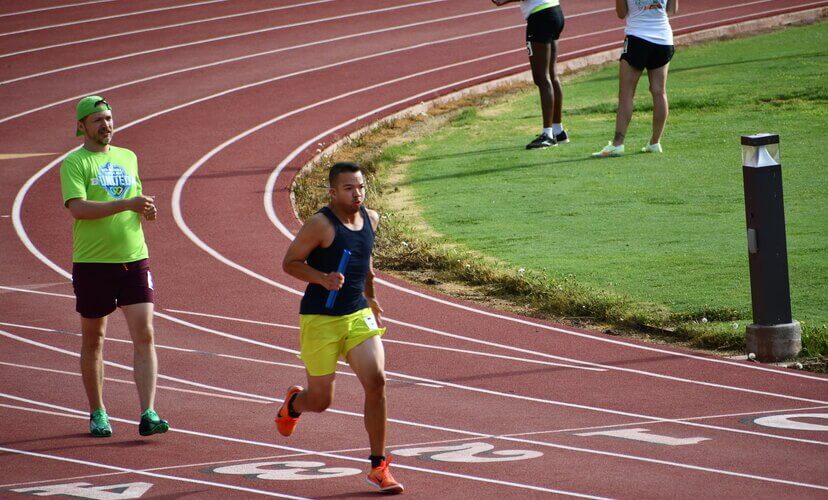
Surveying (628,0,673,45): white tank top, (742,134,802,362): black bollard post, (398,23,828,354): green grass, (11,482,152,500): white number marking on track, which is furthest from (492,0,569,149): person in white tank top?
(11,482,152,500): white number marking on track

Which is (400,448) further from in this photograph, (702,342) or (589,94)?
(589,94)

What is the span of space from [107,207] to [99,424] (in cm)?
130

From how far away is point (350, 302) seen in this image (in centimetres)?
662

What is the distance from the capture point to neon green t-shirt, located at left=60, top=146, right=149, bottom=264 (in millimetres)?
7434

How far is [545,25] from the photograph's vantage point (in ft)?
51.2

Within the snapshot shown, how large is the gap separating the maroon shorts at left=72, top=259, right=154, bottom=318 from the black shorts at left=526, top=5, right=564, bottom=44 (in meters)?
8.98

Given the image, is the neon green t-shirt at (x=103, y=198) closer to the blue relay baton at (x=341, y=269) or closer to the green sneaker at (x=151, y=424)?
the green sneaker at (x=151, y=424)

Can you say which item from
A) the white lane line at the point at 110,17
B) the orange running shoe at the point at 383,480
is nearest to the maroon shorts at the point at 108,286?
the orange running shoe at the point at 383,480

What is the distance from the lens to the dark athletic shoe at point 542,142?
55.5 feet

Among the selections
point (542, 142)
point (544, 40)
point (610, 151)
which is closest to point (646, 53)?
point (544, 40)

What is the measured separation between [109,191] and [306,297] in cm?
155

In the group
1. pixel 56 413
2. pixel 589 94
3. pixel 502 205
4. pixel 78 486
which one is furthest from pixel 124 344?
pixel 589 94

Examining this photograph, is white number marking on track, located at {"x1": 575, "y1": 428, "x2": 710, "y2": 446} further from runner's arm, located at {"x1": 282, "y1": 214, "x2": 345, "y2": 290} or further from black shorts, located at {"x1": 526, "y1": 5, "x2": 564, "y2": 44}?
black shorts, located at {"x1": 526, "y1": 5, "x2": 564, "y2": 44}

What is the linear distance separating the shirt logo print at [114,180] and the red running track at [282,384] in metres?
1.43
